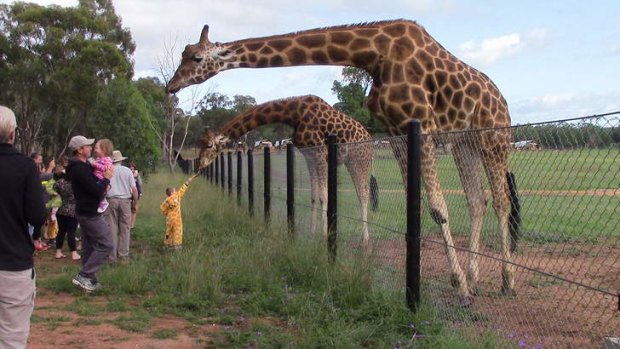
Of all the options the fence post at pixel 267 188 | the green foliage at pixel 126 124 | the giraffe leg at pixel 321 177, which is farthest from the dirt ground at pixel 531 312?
the green foliage at pixel 126 124

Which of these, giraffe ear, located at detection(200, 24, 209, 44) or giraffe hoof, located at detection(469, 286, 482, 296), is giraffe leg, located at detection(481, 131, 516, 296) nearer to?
giraffe hoof, located at detection(469, 286, 482, 296)

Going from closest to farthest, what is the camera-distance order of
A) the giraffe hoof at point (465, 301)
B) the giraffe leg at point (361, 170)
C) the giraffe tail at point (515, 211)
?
the giraffe tail at point (515, 211) < the giraffe hoof at point (465, 301) < the giraffe leg at point (361, 170)

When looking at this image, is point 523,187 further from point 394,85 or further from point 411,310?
point 394,85

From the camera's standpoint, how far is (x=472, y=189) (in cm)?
612

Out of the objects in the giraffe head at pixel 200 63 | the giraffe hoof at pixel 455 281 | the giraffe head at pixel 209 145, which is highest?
the giraffe head at pixel 200 63

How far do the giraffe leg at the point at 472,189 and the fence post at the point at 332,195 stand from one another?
3.94ft

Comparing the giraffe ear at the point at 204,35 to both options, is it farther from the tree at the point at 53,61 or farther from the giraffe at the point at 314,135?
the tree at the point at 53,61

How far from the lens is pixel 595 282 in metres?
7.13

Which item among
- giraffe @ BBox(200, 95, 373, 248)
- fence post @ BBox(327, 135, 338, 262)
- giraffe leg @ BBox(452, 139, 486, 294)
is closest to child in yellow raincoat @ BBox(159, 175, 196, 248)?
giraffe @ BBox(200, 95, 373, 248)

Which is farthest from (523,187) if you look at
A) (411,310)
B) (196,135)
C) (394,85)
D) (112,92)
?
(196,135)

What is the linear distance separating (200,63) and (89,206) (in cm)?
188

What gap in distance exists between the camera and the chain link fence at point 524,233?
3.58 meters

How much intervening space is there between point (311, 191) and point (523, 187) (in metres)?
6.00

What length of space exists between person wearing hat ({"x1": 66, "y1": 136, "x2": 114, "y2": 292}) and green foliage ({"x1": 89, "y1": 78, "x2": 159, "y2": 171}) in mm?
14108
